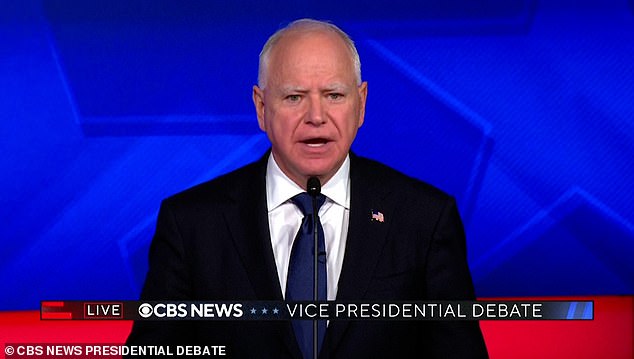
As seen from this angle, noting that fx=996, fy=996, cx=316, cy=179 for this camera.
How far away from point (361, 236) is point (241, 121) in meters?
0.99

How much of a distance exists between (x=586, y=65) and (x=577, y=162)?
28cm

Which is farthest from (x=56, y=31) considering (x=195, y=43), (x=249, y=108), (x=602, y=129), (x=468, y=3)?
(x=602, y=129)

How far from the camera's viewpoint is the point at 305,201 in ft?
6.58

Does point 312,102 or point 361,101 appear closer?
point 312,102

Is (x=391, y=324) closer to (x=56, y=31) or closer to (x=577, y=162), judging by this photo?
(x=577, y=162)

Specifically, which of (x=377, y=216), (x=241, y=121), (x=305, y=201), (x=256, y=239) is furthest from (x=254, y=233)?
(x=241, y=121)

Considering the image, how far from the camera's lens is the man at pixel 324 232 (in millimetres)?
1942

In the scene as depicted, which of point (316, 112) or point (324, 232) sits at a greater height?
point (316, 112)

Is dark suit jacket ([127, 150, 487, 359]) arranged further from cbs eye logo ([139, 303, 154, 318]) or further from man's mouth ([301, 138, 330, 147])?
man's mouth ([301, 138, 330, 147])

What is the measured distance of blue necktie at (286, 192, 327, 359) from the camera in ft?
6.33

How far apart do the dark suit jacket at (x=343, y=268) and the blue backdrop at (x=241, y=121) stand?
2.71ft

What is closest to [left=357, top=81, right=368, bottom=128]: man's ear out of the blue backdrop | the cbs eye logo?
the cbs eye logo

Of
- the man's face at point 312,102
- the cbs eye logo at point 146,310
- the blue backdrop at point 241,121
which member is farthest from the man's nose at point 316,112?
the blue backdrop at point 241,121

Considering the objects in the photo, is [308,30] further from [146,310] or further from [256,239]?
[146,310]
